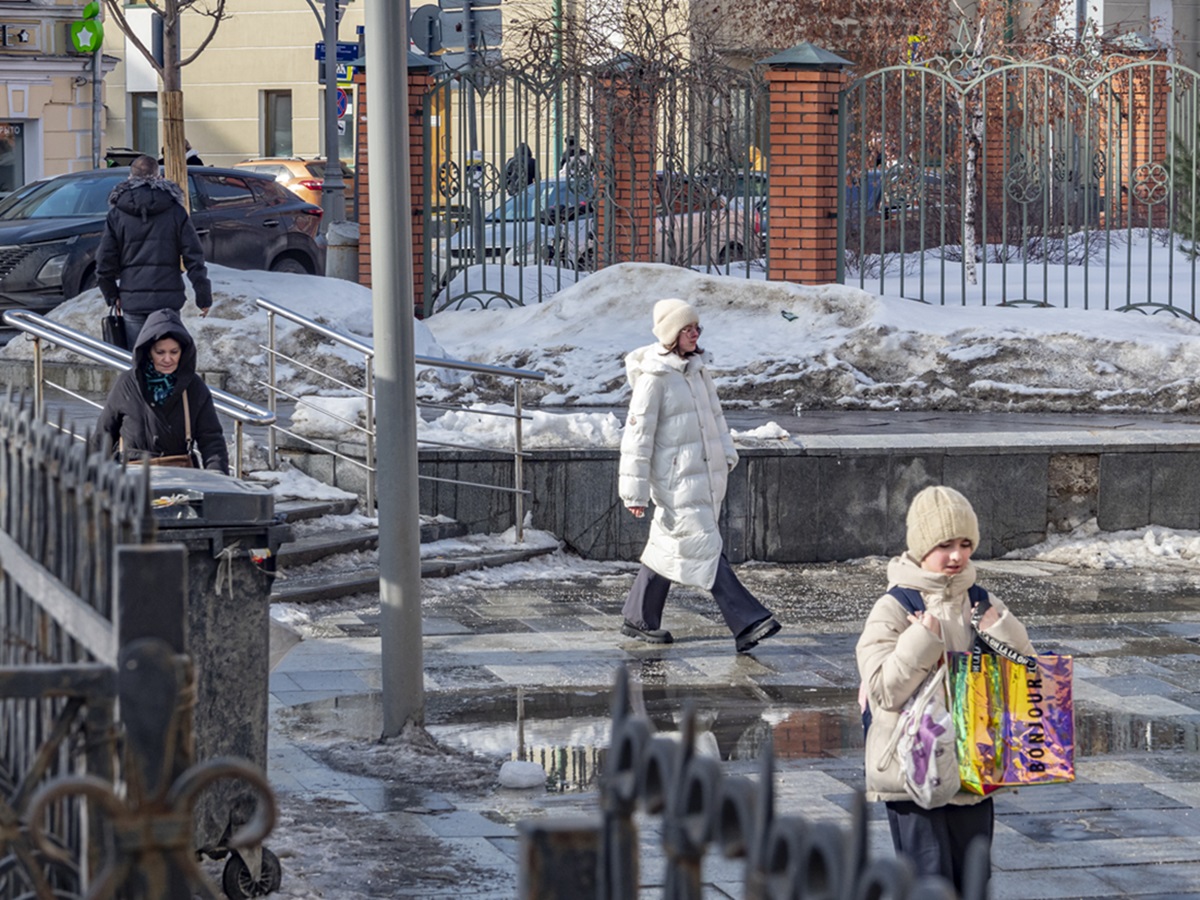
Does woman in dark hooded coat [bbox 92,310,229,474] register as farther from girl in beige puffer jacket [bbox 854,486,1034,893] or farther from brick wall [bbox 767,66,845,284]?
brick wall [bbox 767,66,845,284]

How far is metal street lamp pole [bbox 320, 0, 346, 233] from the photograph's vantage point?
2688cm

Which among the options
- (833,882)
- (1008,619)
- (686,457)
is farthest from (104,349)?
(833,882)

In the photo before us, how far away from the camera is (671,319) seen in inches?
341

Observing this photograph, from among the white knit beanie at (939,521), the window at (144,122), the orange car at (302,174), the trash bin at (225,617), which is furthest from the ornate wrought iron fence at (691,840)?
the window at (144,122)

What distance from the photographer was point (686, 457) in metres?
8.83

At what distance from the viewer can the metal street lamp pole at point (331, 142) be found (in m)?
26.9

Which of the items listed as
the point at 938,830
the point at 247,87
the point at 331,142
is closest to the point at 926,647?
the point at 938,830

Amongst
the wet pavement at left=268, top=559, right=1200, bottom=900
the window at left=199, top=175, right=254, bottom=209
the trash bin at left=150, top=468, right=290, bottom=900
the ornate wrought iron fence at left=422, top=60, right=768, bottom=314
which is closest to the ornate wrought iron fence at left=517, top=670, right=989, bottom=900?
the wet pavement at left=268, top=559, right=1200, bottom=900

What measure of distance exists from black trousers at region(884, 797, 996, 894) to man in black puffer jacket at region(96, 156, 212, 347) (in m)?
9.06

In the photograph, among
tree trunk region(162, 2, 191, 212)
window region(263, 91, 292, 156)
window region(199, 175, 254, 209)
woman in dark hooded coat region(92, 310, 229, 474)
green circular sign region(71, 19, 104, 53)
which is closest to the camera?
woman in dark hooded coat region(92, 310, 229, 474)

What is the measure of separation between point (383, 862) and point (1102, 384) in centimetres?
1012

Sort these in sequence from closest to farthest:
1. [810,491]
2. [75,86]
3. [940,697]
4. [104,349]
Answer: [940,697] < [104,349] < [810,491] < [75,86]

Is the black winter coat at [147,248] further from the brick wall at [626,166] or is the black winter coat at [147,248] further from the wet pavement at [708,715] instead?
the brick wall at [626,166]

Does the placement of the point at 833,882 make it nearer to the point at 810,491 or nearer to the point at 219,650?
the point at 219,650
